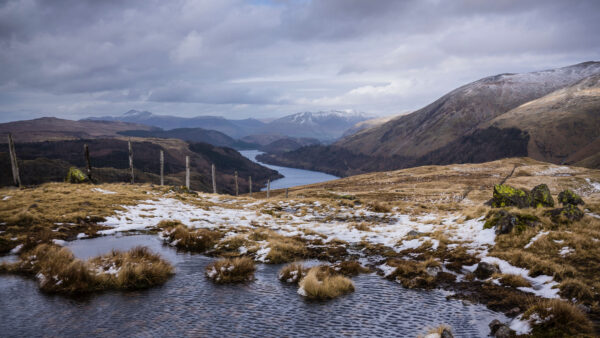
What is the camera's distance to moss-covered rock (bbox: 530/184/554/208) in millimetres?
24750

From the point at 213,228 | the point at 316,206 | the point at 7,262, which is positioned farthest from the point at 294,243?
the point at 316,206

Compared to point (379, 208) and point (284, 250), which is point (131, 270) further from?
point (379, 208)

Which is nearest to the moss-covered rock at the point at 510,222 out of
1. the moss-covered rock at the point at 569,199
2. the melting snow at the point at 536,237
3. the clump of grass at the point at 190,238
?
the melting snow at the point at 536,237

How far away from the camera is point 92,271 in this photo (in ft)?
44.7

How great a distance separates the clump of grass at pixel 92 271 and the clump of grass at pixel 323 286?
20.5ft

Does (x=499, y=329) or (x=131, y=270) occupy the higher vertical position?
(x=131, y=270)

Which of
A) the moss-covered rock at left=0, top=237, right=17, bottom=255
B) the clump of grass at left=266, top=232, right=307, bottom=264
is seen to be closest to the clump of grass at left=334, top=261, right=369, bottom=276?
the clump of grass at left=266, top=232, right=307, bottom=264

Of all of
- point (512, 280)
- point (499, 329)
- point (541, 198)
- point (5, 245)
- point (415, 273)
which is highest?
point (5, 245)

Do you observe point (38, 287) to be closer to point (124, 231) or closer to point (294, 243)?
point (124, 231)

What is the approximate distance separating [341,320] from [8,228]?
2199cm

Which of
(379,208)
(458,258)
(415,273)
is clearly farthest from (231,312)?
(379,208)

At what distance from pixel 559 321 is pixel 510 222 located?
9.73 meters

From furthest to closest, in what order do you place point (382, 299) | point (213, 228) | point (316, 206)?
point (316, 206)
point (213, 228)
point (382, 299)

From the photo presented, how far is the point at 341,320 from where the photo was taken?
35.9ft
